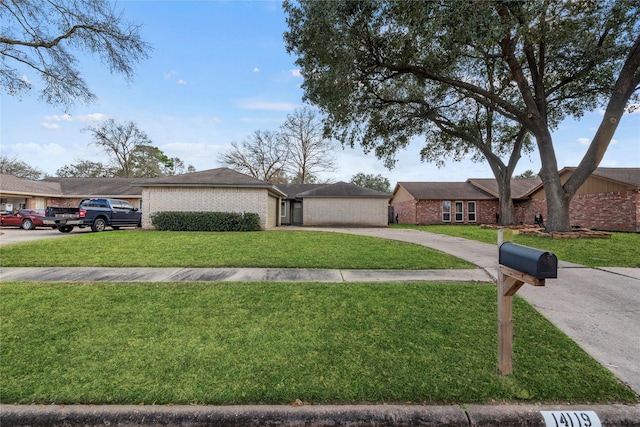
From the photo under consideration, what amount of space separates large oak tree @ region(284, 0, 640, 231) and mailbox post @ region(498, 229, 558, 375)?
774 cm

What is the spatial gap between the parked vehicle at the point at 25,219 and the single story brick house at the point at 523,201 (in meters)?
26.5

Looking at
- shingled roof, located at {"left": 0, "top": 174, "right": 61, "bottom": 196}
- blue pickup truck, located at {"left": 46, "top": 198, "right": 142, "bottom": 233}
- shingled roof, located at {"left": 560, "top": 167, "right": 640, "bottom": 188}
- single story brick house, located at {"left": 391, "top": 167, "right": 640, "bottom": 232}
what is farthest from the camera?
shingled roof, located at {"left": 0, "top": 174, "right": 61, "bottom": 196}

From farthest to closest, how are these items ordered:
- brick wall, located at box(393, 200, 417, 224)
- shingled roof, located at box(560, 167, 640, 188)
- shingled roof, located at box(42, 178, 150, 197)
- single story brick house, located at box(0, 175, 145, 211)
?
1. brick wall, located at box(393, 200, 417, 224)
2. shingled roof, located at box(42, 178, 150, 197)
3. single story brick house, located at box(0, 175, 145, 211)
4. shingled roof, located at box(560, 167, 640, 188)

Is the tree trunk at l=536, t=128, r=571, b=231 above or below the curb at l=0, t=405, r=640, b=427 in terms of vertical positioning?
above

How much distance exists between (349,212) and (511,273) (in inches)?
758

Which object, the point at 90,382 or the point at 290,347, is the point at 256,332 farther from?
the point at 90,382

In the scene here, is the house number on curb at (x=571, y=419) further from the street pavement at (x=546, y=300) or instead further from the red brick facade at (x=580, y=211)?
the red brick facade at (x=580, y=211)

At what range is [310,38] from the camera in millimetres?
9672

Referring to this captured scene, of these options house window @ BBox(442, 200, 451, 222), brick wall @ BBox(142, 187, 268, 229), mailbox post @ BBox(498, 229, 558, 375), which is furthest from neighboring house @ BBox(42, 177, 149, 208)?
mailbox post @ BBox(498, 229, 558, 375)

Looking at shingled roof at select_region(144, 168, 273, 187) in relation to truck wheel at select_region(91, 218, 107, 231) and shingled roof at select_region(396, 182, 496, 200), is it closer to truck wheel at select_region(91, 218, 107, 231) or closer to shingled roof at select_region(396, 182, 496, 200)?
truck wheel at select_region(91, 218, 107, 231)

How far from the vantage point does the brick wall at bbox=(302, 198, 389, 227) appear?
21.5m

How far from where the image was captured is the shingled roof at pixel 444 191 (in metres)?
24.6

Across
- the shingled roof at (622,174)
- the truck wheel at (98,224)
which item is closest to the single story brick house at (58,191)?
the truck wheel at (98,224)

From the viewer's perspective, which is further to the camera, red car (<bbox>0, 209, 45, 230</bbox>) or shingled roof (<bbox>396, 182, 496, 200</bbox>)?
shingled roof (<bbox>396, 182, 496, 200</bbox>)
